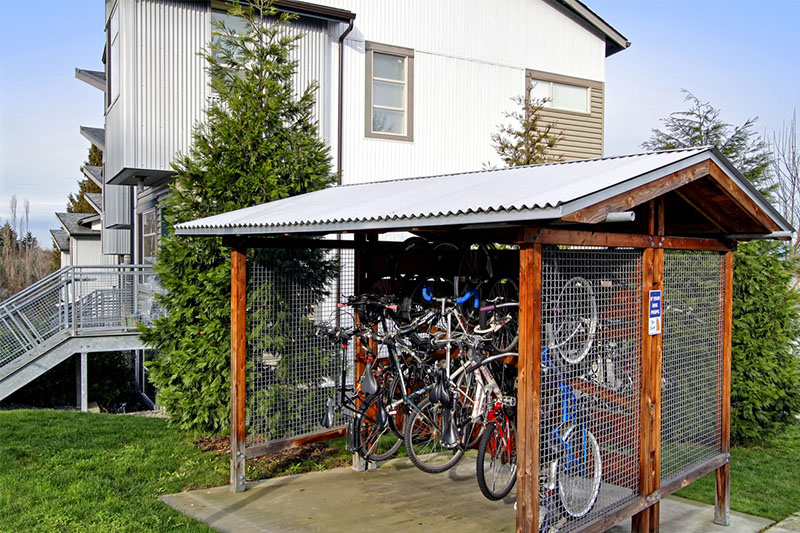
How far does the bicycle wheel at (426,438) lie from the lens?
5609 millimetres

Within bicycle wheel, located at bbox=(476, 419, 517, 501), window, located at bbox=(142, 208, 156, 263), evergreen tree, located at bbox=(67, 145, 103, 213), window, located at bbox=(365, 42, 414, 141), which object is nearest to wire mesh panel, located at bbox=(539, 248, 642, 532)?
bicycle wheel, located at bbox=(476, 419, 517, 501)

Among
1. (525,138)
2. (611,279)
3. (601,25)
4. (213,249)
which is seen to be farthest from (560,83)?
(611,279)

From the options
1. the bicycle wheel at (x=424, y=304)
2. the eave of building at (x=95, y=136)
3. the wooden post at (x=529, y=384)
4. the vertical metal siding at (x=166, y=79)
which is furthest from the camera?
the eave of building at (x=95, y=136)

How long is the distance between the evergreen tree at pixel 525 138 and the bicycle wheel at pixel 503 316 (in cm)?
653

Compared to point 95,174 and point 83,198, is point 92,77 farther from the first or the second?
point 83,198

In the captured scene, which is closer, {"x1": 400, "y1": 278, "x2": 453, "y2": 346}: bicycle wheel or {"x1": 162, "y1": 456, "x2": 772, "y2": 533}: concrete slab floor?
{"x1": 162, "y1": 456, "x2": 772, "y2": 533}: concrete slab floor

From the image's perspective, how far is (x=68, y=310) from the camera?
1016 centimetres

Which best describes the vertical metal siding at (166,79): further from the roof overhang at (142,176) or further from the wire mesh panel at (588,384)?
the wire mesh panel at (588,384)

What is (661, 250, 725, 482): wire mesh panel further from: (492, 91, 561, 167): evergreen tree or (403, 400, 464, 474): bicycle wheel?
(492, 91, 561, 167): evergreen tree

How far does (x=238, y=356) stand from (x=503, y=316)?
2.24 metres

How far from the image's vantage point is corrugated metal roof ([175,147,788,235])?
11.8 ft

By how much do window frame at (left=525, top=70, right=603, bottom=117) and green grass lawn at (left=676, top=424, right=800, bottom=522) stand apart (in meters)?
8.31

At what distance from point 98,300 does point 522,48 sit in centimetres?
942

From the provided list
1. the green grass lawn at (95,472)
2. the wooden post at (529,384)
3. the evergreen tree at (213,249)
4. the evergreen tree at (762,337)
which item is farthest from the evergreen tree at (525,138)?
the wooden post at (529,384)
